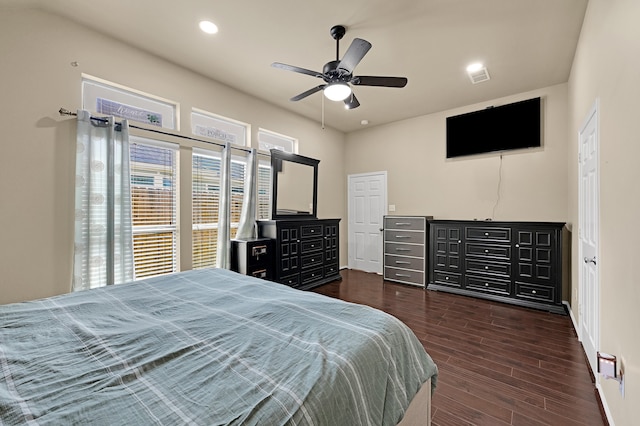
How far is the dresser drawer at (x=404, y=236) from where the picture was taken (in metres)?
4.55

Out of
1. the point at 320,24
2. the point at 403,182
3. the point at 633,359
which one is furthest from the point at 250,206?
the point at 633,359

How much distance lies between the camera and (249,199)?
157 inches

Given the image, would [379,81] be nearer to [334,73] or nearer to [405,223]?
[334,73]

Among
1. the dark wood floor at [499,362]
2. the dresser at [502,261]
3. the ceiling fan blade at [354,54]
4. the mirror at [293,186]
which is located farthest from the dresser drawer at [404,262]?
the ceiling fan blade at [354,54]

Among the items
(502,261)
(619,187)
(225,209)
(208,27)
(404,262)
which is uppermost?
(208,27)

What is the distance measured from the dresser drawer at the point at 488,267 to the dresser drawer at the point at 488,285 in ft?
0.36

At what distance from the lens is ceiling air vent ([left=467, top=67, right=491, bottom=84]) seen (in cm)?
343

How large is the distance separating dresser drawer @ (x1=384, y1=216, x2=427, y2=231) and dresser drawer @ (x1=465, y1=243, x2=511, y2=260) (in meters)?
0.75

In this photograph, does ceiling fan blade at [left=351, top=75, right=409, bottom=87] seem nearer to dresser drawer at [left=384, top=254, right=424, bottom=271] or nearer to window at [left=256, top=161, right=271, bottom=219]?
window at [left=256, top=161, right=271, bottom=219]

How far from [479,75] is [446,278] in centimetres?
289

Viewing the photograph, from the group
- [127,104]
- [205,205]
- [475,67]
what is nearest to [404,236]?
[475,67]

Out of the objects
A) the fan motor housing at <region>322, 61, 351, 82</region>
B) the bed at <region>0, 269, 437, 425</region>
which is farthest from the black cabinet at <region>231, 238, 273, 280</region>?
the fan motor housing at <region>322, 61, 351, 82</region>

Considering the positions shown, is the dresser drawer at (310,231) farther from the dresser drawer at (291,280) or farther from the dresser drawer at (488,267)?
the dresser drawer at (488,267)

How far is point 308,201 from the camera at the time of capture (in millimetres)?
4957
